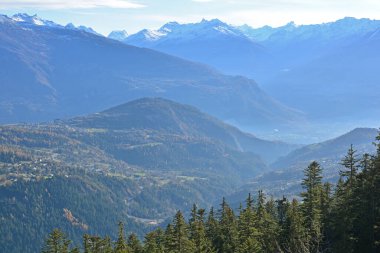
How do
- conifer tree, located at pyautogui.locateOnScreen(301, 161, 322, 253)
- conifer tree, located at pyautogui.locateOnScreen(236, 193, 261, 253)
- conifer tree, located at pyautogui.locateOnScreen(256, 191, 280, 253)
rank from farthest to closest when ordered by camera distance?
1. conifer tree, located at pyautogui.locateOnScreen(256, 191, 280, 253)
2. conifer tree, located at pyautogui.locateOnScreen(301, 161, 322, 253)
3. conifer tree, located at pyautogui.locateOnScreen(236, 193, 261, 253)

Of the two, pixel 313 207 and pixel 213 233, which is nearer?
pixel 313 207

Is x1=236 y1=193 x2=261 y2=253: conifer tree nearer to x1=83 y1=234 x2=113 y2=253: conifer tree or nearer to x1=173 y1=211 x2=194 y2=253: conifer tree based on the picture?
x1=173 y1=211 x2=194 y2=253: conifer tree

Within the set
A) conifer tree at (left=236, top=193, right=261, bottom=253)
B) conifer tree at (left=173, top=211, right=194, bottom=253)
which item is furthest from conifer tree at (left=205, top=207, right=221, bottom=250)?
conifer tree at (left=173, top=211, right=194, bottom=253)

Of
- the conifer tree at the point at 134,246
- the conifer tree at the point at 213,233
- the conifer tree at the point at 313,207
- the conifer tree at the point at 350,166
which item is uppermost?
the conifer tree at the point at 350,166

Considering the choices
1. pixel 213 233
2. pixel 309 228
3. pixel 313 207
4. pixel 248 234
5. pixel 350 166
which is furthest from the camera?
pixel 213 233

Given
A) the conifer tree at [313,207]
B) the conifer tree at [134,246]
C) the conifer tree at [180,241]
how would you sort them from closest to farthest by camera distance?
1. the conifer tree at [180,241]
2. the conifer tree at [313,207]
3. the conifer tree at [134,246]

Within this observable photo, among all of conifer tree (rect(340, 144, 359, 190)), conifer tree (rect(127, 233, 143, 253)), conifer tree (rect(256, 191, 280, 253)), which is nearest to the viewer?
conifer tree (rect(256, 191, 280, 253))

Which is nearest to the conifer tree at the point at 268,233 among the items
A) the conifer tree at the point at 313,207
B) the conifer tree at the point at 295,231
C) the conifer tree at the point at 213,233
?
the conifer tree at the point at 295,231

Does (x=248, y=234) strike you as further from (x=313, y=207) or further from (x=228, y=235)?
(x=313, y=207)

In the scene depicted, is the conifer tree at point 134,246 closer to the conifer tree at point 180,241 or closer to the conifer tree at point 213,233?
the conifer tree at point 213,233

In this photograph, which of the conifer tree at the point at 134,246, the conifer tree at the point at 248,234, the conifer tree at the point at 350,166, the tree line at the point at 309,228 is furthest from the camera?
the conifer tree at the point at 134,246

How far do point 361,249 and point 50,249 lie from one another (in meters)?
39.6

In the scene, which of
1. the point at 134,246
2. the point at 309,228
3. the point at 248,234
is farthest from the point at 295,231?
the point at 134,246

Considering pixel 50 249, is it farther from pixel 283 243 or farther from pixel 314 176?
pixel 314 176
